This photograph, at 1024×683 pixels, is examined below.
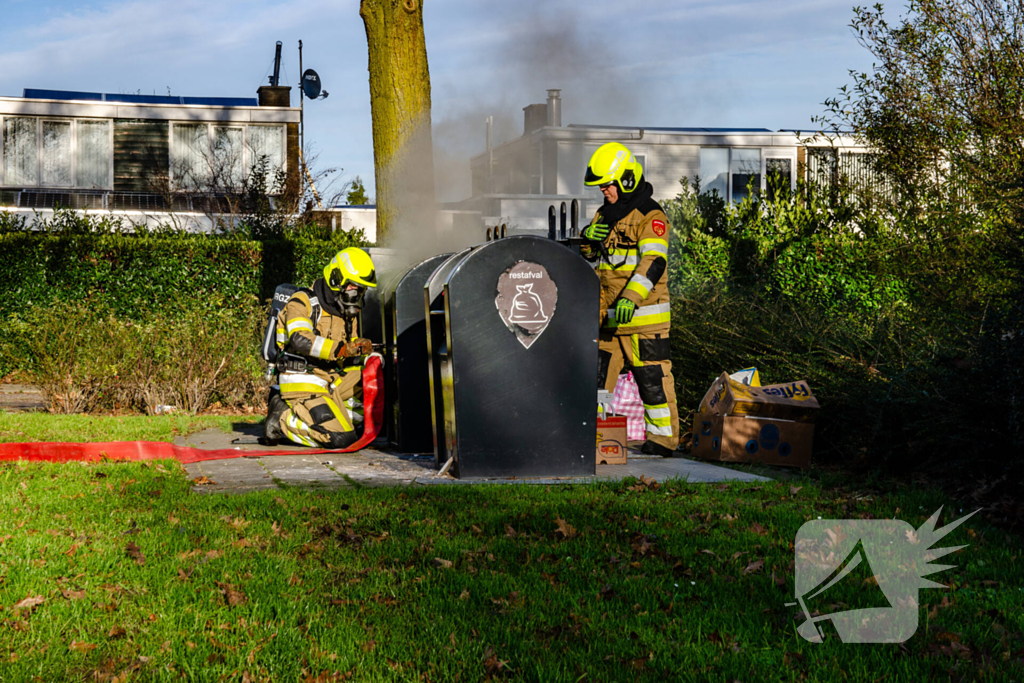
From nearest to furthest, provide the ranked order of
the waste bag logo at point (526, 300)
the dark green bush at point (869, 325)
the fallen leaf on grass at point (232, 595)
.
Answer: the fallen leaf on grass at point (232, 595)
the dark green bush at point (869, 325)
the waste bag logo at point (526, 300)

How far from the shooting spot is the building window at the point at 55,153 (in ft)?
81.3

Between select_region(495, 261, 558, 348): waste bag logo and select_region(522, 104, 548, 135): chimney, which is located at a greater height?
select_region(522, 104, 548, 135): chimney

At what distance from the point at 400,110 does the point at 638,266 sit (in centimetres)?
420

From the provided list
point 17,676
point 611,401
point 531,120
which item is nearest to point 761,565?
point 17,676

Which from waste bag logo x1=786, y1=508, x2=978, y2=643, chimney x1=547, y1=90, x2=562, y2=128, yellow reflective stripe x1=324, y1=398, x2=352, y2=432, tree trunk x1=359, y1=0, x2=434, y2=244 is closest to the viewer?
waste bag logo x1=786, y1=508, x2=978, y2=643

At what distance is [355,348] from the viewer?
25.3 ft

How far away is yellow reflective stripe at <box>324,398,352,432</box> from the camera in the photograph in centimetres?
775

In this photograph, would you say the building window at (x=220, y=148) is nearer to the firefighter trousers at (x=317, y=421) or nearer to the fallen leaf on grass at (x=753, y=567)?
the firefighter trousers at (x=317, y=421)

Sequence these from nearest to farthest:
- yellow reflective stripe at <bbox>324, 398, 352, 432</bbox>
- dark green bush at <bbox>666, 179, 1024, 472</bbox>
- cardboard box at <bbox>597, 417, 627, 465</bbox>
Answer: dark green bush at <bbox>666, 179, 1024, 472</bbox>, cardboard box at <bbox>597, 417, 627, 465</bbox>, yellow reflective stripe at <bbox>324, 398, 352, 432</bbox>

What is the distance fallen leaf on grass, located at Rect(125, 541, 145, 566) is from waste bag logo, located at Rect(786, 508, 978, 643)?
99.0 inches

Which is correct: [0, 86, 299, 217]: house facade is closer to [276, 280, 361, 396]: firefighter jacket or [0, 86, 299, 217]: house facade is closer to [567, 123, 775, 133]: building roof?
[567, 123, 775, 133]: building roof

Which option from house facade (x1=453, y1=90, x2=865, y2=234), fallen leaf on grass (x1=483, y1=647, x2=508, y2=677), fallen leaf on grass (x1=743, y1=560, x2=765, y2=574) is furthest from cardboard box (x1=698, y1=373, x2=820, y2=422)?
house facade (x1=453, y1=90, x2=865, y2=234)

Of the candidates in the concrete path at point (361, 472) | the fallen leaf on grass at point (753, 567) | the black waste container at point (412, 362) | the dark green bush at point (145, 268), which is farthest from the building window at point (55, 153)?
the fallen leaf on grass at point (753, 567)

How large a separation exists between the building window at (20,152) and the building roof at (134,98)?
1.37 m
